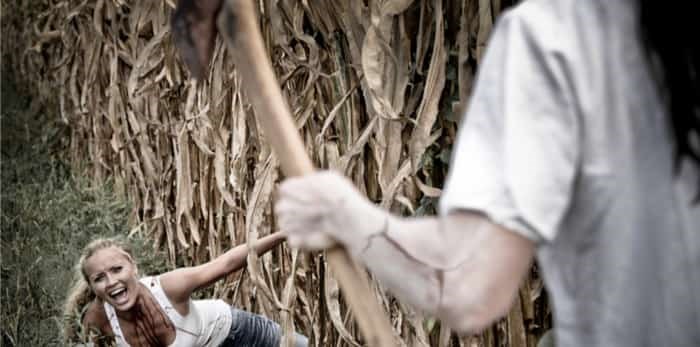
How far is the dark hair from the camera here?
0.83 m

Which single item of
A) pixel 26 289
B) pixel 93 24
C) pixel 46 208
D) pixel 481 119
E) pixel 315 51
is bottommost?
pixel 26 289

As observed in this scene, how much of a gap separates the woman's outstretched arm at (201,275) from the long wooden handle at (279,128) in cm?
178

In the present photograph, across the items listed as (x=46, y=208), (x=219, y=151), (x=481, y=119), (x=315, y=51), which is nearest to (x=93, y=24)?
(x=46, y=208)

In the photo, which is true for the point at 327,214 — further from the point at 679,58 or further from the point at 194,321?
the point at 194,321

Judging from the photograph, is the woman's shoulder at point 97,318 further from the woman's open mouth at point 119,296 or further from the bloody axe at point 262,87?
the bloody axe at point 262,87

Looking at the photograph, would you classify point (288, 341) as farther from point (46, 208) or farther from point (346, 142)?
point (46, 208)

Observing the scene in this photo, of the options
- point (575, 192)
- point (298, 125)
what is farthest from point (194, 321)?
point (575, 192)

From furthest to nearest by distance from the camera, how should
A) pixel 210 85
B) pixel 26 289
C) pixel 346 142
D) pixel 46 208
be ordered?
1. pixel 46 208
2. pixel 26 289
3. pixel 210 85
4. pixel 346 142

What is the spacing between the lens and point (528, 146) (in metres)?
0.83

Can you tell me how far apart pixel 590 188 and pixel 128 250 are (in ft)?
7.96

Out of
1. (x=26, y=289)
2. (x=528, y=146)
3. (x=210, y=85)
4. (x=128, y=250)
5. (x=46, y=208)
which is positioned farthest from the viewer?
(x=46, y=208)

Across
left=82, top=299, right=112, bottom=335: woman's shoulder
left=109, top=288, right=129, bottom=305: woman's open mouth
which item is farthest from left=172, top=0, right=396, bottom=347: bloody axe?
left=82, top=299, right=112, bottom=335: woman's shoulder

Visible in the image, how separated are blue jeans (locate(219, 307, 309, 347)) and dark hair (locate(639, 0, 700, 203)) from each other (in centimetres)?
221

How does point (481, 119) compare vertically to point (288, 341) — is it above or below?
above
